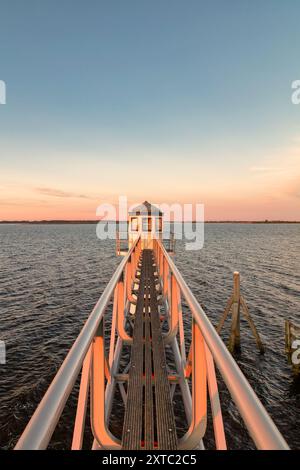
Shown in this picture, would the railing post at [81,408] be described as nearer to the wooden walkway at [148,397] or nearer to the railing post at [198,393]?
the wooden walkway at [148,397]

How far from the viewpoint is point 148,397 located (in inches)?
131

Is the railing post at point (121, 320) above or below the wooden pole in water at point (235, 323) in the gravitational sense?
above

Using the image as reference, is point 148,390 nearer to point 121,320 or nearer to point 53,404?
point 121,320

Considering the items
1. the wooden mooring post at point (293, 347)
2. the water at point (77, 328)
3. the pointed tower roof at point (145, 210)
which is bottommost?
the water at point (77, 328)

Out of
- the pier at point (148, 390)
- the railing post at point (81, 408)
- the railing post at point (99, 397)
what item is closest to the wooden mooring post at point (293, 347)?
the pier at point (148, 390)

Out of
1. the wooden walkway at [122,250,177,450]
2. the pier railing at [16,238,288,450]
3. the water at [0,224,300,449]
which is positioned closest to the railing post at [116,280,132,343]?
the wooden walkway at [122,250,177,450]

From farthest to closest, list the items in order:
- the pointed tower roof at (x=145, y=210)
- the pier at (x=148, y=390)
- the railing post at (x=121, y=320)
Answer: the pointed tower roof at (x=145, y=210) → the railing post at (x=121, y=320) → the pier at (x=148, y=390)

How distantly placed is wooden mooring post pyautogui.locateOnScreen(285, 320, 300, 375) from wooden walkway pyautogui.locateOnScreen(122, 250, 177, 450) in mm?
8663

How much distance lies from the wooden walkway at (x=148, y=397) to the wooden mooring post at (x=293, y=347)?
8663 millimetres

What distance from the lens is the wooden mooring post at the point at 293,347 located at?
11.2 m

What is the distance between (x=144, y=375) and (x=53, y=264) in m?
36.0
